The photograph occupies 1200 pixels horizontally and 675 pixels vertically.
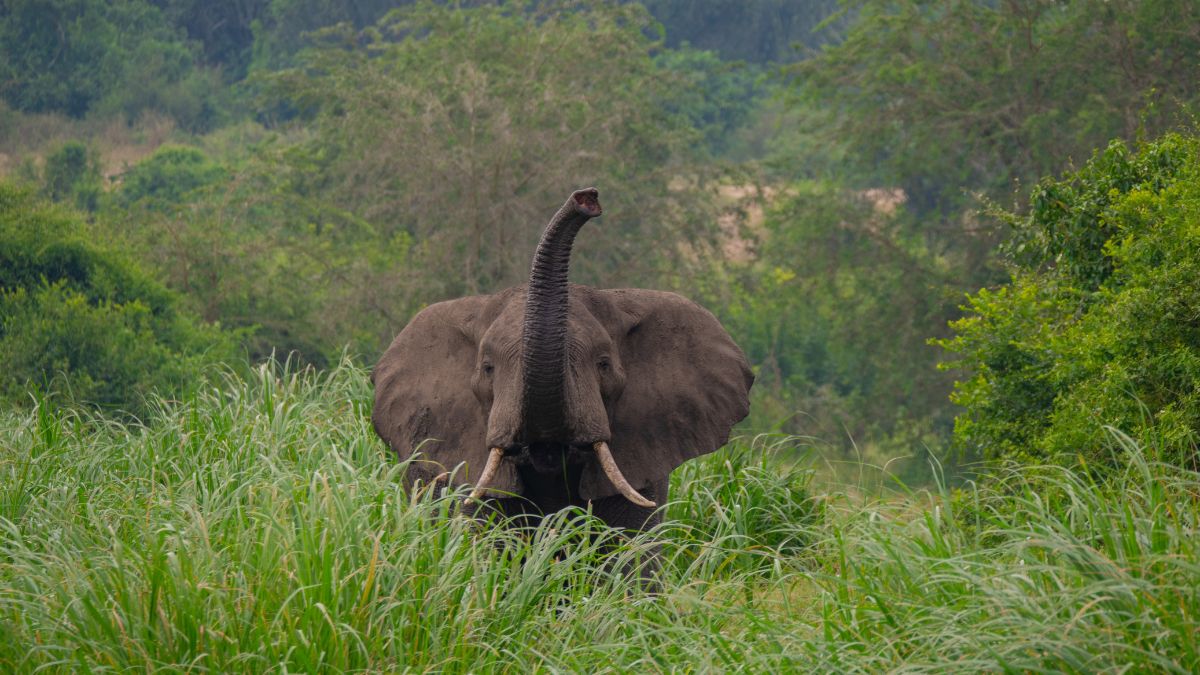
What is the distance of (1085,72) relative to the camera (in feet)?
68.1

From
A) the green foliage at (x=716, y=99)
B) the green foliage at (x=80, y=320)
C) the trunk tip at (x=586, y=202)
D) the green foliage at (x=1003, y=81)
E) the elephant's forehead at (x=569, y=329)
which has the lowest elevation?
the green foliage at (x=716, y=99)

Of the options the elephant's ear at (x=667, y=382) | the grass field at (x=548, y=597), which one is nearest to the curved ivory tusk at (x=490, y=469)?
the grass field at (x=548, y=597)

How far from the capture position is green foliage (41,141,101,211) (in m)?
30.0

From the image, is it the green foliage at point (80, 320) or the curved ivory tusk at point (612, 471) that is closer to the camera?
the curved ivory tusk at point (612, 471)

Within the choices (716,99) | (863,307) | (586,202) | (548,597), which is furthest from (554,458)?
(716,99)

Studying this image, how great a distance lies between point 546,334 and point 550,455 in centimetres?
65

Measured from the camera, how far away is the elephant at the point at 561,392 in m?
7.03

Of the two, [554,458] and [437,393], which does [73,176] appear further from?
[554,458]

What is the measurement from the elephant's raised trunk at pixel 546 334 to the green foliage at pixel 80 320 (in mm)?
8573

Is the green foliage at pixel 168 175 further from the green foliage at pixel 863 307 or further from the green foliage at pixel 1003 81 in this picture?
the green foliage at pixel 1003 81

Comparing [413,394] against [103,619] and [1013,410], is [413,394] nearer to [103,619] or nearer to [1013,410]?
[103,619]

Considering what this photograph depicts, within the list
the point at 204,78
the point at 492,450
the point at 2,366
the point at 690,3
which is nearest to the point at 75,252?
the point at 2,366

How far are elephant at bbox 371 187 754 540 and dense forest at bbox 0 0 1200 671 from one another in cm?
54

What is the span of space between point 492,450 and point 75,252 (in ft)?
38.0
